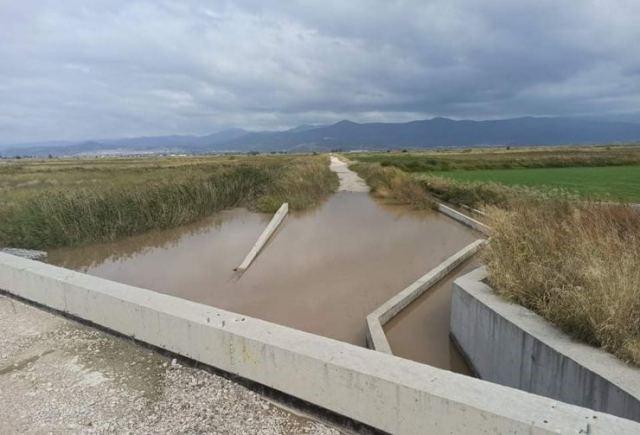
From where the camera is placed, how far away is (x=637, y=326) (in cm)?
369

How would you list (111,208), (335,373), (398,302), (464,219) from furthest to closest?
(464,219) → (111,208) → (398,302) → (335,373)

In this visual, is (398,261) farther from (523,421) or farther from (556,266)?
(523,421)

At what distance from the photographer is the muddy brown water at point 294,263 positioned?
25.8ft

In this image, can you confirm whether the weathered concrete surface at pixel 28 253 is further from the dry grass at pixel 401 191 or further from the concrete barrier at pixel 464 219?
the dry grass at pixel 401 191

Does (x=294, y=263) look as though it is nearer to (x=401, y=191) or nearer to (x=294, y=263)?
(x=294, y=263)

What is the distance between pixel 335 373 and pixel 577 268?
3419 mm

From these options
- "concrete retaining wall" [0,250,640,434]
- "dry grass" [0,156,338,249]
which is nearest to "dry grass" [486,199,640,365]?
"concrete retaining wall" [0,250,640,434]

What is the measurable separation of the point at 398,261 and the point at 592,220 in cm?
513

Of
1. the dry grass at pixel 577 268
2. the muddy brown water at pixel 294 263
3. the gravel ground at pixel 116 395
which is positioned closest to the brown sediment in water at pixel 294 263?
the muddy brown water at pixel 294 263

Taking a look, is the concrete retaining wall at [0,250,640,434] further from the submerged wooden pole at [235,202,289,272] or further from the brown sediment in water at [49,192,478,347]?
the submerged wooden pole at [235,202,289,272]

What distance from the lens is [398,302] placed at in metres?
7.15

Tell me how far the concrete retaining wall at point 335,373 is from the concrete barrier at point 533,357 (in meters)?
1.08

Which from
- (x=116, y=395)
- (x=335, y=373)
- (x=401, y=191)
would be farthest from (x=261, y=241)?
(x=401, y=191)

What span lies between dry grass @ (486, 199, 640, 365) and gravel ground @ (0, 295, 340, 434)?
2594mm
